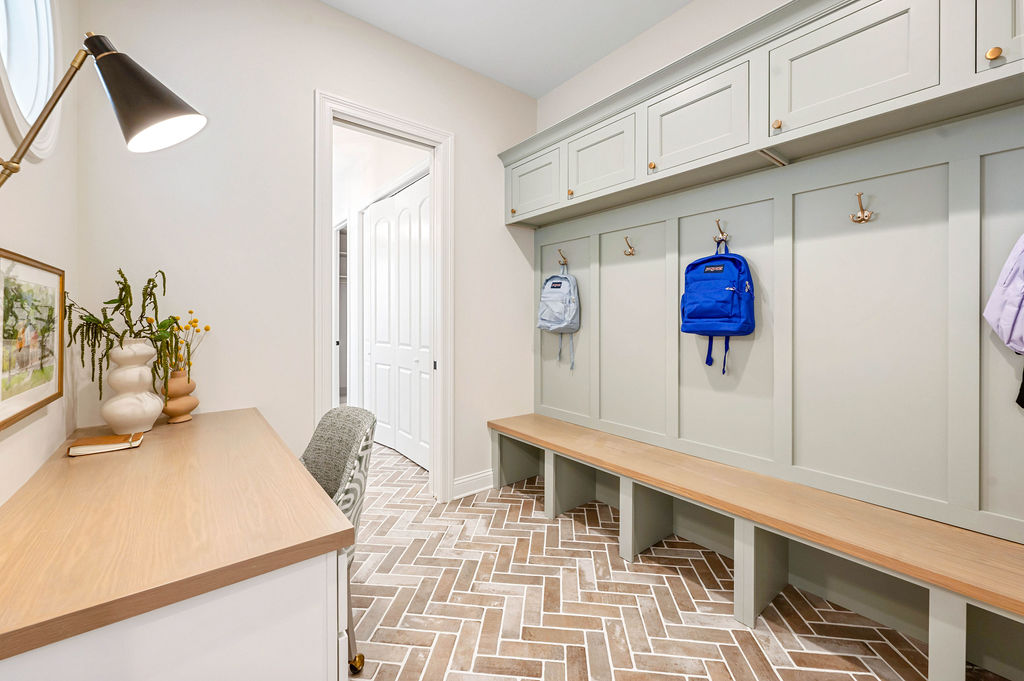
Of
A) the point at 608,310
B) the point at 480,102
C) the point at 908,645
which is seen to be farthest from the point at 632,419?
the point at 480,102

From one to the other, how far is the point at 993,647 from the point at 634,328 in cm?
187

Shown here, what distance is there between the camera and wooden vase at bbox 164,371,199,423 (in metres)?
1.81

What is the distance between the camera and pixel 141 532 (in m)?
0.89

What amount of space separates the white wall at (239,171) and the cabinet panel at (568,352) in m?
1.20

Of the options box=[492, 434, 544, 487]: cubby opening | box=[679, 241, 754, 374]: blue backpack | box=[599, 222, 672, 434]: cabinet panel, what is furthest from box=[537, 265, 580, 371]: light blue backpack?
box=[679, 241, 754, 374]: blue backpack

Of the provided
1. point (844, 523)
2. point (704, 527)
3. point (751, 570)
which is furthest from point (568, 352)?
point (844, 523)

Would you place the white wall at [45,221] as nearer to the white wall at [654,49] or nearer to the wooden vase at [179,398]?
the wooden vase at [179,398]

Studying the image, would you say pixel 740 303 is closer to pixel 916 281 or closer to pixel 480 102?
pixel 916 281

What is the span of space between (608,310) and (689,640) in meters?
1.79

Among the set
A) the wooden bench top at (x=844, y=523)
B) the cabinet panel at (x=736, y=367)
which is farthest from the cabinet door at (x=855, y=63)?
the wooden bench top at (x=844, y=523)

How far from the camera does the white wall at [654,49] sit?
7.20ft

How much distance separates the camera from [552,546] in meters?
2.33

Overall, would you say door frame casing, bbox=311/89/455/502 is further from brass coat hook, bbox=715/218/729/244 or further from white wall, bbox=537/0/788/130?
brass coat hook, bbox=715/218/729/244

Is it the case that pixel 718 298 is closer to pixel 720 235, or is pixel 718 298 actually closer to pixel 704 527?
pixel 720 235
